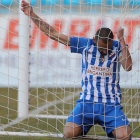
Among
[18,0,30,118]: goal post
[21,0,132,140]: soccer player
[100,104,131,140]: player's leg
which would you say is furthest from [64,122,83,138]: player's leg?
[18,0,30,118]: goal post

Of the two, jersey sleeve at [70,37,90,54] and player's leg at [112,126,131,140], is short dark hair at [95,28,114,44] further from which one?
player's leg at [112,126,131,140]

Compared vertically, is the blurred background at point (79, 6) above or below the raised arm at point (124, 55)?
above

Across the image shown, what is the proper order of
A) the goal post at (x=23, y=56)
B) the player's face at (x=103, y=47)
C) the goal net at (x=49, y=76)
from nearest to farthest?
the player's face at (x=103, y=47), the goal net at (x=49, y=76), the goal post at (x=23, y=56)

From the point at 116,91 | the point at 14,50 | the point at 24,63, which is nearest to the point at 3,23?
the point at 14,50

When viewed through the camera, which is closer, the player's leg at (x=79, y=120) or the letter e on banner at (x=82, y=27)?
the player's leg at (x=79, y=120)

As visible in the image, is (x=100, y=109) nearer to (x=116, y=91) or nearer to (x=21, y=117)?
(x=116, y=91)

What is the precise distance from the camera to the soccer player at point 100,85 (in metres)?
2.46

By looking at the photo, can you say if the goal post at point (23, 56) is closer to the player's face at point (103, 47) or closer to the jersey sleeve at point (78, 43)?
the jersey sleeve at point (78, 43)

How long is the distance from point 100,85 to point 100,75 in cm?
11

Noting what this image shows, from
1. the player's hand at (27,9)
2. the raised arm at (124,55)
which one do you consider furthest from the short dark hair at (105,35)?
the player's hand at (27,9)

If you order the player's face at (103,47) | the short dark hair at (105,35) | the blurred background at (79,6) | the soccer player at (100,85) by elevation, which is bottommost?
the soccer player at (100,85)

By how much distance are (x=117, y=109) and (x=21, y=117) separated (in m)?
1.92

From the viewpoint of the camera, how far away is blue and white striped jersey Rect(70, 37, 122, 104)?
8.30 ft

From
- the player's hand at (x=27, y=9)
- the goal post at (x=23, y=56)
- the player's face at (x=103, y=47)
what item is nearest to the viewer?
the player's face at (x=103, y=47)
